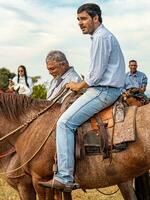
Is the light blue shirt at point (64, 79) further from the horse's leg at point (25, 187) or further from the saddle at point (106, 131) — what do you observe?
the saddle at point (106, 131)

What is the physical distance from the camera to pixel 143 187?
7.89 m

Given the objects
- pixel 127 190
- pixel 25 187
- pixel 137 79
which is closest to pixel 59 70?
pixel 25 187

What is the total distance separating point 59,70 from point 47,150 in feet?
5.30

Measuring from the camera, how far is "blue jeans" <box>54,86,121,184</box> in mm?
5832

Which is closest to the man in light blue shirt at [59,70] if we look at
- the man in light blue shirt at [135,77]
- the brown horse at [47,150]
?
the brown horse at [47,150]

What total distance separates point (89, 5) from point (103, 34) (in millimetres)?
406

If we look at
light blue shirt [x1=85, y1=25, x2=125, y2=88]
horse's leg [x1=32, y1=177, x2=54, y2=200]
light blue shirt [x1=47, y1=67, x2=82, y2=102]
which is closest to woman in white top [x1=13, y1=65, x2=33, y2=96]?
light blue shirt [x1=47, y1=67, x2=82, y2=102]

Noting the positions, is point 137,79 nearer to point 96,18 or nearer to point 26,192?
point 26,192

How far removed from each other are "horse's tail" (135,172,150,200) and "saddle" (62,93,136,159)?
231 cm

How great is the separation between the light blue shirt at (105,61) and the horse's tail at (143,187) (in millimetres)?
2495

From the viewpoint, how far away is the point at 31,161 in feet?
20.3

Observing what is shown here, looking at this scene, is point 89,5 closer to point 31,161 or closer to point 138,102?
point 31,161

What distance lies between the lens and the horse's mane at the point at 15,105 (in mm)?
6566

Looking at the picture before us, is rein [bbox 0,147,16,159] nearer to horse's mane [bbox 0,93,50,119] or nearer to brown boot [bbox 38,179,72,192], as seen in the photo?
horse's mane [bbox 0,93,50,119]
